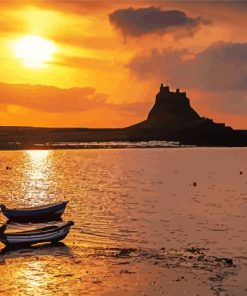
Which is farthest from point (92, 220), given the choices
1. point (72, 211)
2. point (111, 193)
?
point (111, 193)

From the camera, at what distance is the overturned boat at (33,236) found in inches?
1699

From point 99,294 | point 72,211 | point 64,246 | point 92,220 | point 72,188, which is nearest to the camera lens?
point 99,294

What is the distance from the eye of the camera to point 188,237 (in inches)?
1988

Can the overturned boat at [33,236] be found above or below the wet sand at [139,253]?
above

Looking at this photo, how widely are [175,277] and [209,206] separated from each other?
1637 inches

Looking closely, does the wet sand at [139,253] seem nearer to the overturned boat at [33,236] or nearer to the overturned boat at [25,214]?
the overturned boat at [33,236]

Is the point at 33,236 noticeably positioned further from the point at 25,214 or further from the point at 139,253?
the point at 25,214

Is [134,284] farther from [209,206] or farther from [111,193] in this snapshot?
[111,193]

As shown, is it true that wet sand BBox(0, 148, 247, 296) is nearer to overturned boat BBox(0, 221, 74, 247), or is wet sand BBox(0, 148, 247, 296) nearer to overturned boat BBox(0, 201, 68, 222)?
overturned boat BBox(0, 221, 74, 247)

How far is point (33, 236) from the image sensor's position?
43.9 metres

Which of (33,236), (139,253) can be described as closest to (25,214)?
(33,236)

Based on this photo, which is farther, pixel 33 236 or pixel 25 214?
pixel 25 214

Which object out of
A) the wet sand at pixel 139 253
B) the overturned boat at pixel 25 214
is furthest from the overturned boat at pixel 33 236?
the overturned boat at pixel 25 214

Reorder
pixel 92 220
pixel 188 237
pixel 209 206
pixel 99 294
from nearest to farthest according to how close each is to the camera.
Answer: pixel 99 294 < pixel 188 237 < pixel 92 220 < pixel 209 206
